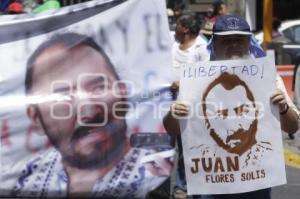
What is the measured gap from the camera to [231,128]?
3.78 meters

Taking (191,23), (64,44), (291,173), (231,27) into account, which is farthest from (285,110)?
(291,173)

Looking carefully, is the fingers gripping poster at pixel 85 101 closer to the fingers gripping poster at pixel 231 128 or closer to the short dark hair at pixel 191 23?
the short dark hair at pixel 191 23

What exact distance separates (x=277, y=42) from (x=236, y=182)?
1210 cm

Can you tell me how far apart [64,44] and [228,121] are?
2.23m

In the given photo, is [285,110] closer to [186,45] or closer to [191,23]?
[186,45]

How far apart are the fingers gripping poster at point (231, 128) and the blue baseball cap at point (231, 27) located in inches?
5.3

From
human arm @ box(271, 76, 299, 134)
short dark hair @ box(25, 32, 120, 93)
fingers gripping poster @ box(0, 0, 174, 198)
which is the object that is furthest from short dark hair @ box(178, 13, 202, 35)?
human arm @ box(271, 76, 299, 134)

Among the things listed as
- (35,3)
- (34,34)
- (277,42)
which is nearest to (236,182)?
(34,34)

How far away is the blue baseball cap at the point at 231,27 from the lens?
12.2ft

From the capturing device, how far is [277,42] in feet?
51.3

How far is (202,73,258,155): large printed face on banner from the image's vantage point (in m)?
3.77

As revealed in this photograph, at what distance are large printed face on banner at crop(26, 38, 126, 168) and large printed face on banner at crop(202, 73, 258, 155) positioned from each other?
199 cm

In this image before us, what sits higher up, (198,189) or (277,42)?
(198,189)

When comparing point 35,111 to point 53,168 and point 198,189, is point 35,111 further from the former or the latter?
point 198,189
